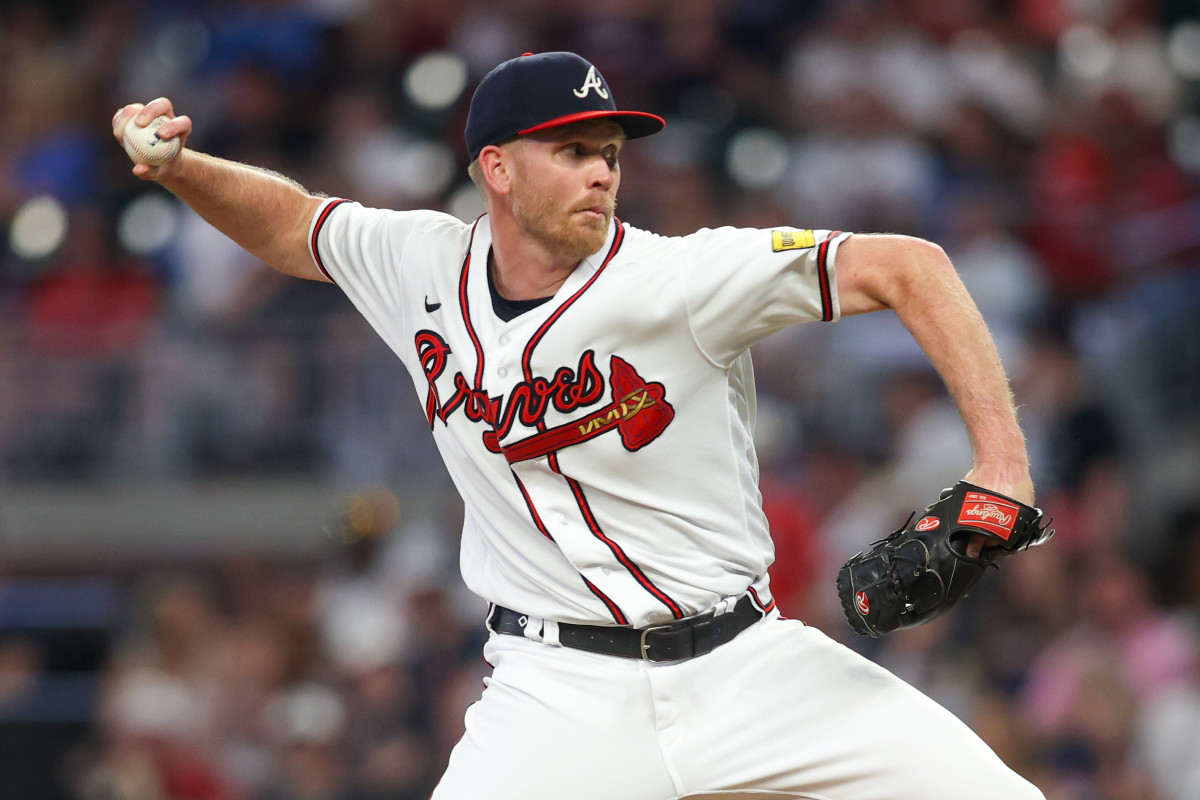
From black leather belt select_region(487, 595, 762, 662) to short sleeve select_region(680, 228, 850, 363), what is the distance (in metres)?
0.59

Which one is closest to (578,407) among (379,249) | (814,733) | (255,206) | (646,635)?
(646,635)

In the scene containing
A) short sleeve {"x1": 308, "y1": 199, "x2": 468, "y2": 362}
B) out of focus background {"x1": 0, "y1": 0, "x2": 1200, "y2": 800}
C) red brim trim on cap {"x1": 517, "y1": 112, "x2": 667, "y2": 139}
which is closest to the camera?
red brim trim on cap {"x1": 517, "y1": 112, "x2": 667, "y2": 139}

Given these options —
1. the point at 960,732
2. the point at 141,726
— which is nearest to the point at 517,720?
the point at 960,732

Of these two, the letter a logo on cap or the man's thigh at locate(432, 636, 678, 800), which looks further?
the letter a logo on cap

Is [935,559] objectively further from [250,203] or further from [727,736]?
[250,203]

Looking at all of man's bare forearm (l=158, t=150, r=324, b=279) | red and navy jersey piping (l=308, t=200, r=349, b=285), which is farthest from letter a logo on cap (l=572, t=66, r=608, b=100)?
man's bare forearm (l=158, t=150, r=324, b=279)

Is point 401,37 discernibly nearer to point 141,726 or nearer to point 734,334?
point 141,726

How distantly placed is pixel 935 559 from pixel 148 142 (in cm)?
200

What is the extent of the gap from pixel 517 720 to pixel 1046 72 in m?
7.28

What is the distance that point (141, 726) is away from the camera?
299 inches

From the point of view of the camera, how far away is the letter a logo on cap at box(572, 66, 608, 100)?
3387 millimetres

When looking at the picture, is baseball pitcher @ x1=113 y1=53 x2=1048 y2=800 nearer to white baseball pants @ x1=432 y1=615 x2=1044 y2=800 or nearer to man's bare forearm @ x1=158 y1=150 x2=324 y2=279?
white baseball pants @ x1=432 y1=615 x2=1044 y2=800

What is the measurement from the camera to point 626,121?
11.3 feet

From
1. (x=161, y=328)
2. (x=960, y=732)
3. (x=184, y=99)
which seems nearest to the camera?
(x=960, y=732)
